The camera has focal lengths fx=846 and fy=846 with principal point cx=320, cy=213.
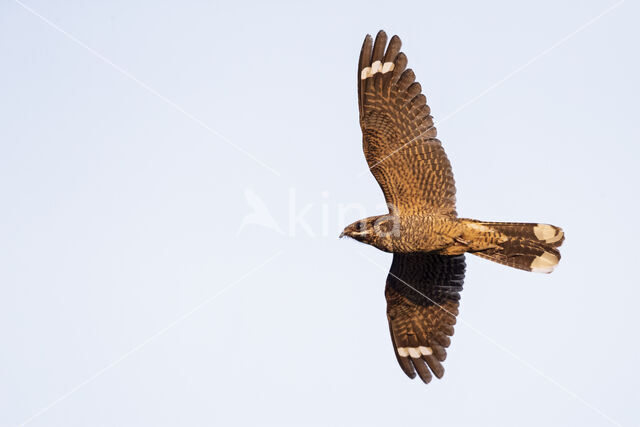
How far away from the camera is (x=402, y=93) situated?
10305 millimetres

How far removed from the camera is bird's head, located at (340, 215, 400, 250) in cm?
1006

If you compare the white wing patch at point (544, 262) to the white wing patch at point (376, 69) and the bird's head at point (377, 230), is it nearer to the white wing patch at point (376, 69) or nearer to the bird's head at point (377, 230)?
the bird's head at point (377, 230)

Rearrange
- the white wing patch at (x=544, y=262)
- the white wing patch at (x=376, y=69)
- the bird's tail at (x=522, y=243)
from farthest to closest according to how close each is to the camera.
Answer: the white wing patch at (x=376, y=69) < the white wing patch at (x=544, y=262) < the bird's tail at (x=522, y=243)

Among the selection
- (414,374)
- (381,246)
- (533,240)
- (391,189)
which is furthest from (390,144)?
(414,374)

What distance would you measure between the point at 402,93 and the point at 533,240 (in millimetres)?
2365

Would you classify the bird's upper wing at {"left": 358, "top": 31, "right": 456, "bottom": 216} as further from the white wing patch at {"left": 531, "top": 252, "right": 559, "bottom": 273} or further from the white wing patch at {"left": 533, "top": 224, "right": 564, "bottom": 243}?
the white wing patch at {"left": 531, "top": 252, "right": 559, "bottom": 273}

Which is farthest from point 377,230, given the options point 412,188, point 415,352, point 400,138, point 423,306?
point 415,352

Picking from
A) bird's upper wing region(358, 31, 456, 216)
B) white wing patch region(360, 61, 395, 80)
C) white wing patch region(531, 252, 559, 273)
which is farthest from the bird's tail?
white wing patch region(360, 61, 395, 80)

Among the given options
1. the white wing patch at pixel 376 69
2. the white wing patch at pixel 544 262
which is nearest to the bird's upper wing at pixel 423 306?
the white wing patch at pixel 544 262

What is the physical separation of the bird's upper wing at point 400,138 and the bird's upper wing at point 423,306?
3.42 ft

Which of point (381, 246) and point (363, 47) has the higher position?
point (363, 47)

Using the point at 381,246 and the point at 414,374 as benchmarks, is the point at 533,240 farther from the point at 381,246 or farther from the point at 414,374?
the point at 414,374

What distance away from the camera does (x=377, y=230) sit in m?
10.1

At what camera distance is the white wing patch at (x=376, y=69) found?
10391 mm
